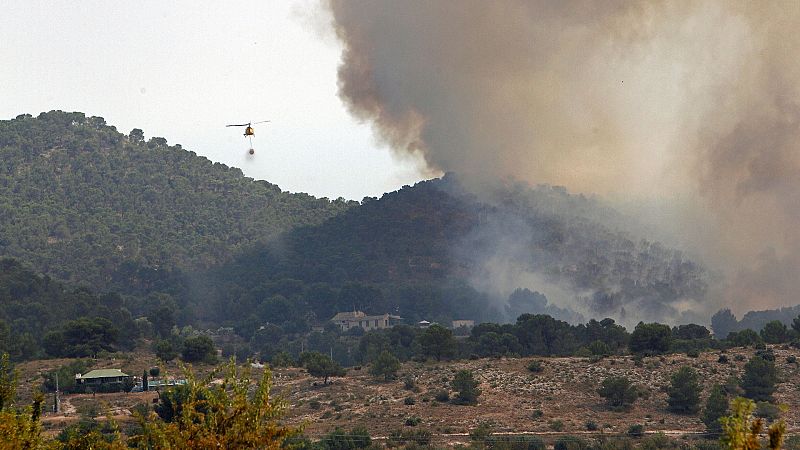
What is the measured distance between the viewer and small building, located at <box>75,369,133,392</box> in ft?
416

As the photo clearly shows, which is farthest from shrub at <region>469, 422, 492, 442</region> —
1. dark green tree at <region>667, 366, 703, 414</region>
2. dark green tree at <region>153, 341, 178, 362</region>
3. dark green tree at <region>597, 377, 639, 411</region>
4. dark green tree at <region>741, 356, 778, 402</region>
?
dark green tree at <region>153, 341, 178, 362</region>

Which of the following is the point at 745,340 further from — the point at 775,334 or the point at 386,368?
the point at 386,368

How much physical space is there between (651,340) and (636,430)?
113ft

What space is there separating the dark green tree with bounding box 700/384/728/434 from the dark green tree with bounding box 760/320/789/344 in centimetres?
3562

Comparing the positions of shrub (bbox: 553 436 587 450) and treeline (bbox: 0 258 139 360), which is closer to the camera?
shrub (bbox: 553 436 587 450)

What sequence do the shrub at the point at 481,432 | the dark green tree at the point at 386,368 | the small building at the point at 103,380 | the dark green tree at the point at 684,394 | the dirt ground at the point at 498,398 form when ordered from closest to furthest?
1. the shrub at the point at 481,432
2. the dirt ground at the point at 498,398
3. the dark green tree at the point at 684,394
4. the small building at the point at 103,380
5. the dark green tree at the point at 386,368

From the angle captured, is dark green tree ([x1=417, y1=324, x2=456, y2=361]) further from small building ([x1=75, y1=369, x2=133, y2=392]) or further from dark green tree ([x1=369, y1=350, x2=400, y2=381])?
small building ([x1=75, y1=369, x2=133, y2=392])

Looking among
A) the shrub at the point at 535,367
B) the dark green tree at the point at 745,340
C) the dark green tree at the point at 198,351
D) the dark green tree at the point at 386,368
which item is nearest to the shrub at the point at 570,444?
the shrub at the point at 535,367

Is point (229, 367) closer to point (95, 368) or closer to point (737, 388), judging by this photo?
point (737, 388)

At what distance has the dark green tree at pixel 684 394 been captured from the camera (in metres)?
115

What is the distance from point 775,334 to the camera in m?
147

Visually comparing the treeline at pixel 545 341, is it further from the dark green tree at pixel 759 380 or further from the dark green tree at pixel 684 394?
the dark green tree at pixel 684 394

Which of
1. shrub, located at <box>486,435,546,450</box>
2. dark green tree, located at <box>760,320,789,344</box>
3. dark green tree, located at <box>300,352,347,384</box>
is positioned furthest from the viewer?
dark green tree, located at <box>760,320,789,344</box>

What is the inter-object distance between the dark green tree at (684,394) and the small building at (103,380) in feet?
189
